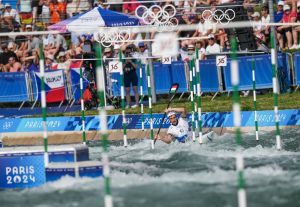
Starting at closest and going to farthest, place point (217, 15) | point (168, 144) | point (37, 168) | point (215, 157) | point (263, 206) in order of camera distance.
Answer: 1. point (263, 206)
2. point (37, 168)
3. point (215, 157)
4. point (168, 144)
5. point (217, 15)

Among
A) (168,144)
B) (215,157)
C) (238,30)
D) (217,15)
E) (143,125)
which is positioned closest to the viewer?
(215,157)

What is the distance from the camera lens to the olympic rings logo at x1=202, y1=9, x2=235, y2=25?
2917 centimetres

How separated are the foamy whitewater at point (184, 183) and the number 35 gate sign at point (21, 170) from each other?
0.30 meters

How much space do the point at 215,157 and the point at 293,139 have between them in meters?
3.60

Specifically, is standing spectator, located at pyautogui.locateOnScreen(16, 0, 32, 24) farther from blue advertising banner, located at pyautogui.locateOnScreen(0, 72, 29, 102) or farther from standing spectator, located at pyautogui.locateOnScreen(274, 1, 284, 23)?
standing spectator, located at pyautogui.locateOnScreen(274, 1, 284, 23)

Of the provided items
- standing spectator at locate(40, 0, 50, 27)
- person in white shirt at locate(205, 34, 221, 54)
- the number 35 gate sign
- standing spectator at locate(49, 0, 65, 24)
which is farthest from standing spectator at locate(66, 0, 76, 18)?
the number 35 gate sign

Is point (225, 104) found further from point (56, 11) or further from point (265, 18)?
point (56, 11)

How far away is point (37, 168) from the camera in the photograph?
1911cm

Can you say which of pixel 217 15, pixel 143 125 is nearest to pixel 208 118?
pixel 143 125

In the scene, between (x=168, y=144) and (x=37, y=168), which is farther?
(x=168, y=144)

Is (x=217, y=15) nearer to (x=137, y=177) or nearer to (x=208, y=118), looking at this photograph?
(x=208, y=118)

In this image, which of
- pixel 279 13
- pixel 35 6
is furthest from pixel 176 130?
pixel 35 6

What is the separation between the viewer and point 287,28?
3172 cm

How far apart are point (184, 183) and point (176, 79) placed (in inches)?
532
